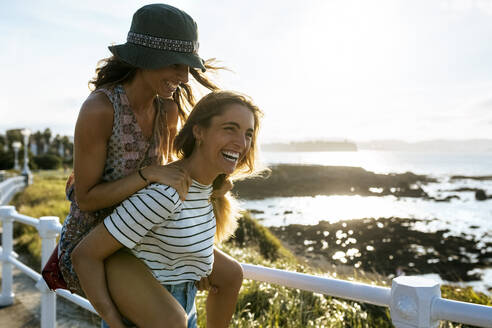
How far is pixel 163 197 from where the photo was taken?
154 cm

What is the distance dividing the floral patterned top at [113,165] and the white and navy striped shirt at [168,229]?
245 mm

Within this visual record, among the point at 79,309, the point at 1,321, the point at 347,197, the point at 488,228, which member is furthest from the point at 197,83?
the point at 347,197

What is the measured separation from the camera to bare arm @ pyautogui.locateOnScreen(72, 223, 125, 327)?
1526 millimetres

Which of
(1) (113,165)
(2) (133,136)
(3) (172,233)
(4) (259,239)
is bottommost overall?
(4) (259,239)

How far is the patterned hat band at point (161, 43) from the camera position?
1.70 meters

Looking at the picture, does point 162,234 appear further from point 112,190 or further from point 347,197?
point 347,197

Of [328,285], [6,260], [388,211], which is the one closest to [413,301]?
[328,285]

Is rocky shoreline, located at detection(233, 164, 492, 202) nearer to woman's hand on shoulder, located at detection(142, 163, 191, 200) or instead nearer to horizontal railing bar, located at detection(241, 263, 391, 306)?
horizontal railing bar, located at detection(241, 263, 391, 306)

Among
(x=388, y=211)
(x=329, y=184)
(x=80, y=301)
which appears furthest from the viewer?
(x=329, y=184)

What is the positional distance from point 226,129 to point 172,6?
21.7 inches

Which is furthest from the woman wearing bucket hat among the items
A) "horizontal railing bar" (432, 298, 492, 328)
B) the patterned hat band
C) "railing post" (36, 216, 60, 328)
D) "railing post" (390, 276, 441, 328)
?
"railing post" (36, 216, 60, 328)

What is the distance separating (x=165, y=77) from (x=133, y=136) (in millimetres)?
282

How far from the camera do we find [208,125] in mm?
1783

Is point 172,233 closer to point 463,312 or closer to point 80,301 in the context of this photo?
point 463,312
